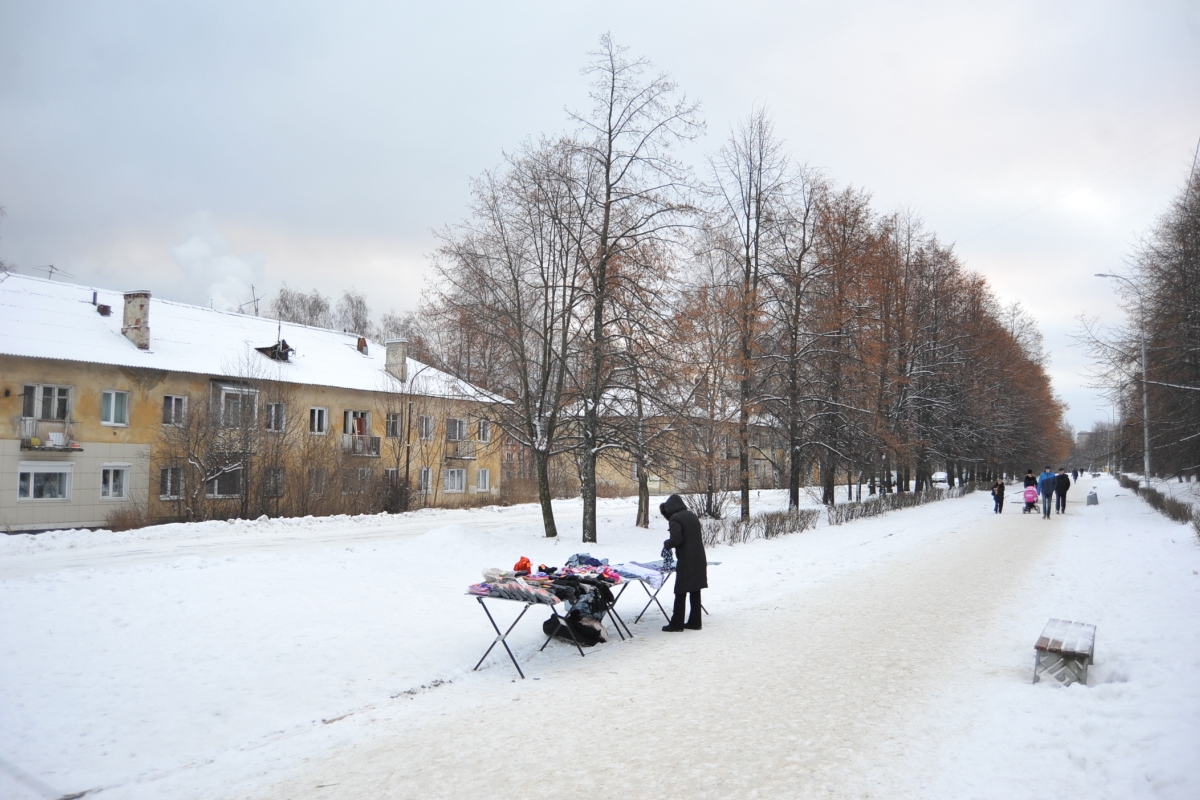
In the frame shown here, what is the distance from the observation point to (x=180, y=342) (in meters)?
33.1

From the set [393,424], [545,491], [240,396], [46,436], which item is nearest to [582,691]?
[545,491]

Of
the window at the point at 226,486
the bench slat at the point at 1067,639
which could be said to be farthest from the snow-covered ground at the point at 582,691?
the window at the point at 226,486

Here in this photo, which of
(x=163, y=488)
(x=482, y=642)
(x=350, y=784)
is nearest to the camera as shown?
(x=350, y=784)

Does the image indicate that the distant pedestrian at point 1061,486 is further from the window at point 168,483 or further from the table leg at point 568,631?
the window at point 168,483

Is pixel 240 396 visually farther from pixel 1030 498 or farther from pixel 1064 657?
pixel 1030 498

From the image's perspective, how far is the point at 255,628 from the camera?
882 centimetres

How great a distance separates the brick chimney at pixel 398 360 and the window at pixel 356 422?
3.21 meters

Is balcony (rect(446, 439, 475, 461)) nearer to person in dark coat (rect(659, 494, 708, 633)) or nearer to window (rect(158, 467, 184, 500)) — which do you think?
window (rect(158, 467, 184, 500))

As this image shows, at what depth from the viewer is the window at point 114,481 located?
29359mm

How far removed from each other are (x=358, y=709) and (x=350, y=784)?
70.6 inches

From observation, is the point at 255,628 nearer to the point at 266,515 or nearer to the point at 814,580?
the point at 814,580

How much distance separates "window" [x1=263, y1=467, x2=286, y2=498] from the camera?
2948 centimetres

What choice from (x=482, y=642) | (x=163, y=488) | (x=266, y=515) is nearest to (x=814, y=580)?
(x=482, y=642)

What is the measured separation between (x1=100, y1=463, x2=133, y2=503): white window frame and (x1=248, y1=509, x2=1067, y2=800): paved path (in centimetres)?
2763
